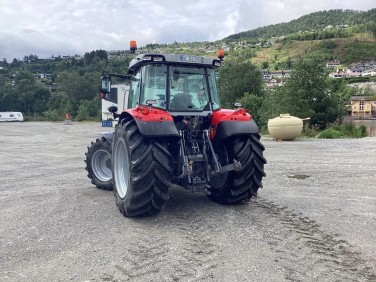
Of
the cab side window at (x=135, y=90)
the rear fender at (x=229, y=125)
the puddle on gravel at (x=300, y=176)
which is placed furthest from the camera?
the puddle on gravel at (x=300, y=176)

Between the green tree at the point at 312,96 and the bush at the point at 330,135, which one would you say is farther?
the green tree at the point at 312,96

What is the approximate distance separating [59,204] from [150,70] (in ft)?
9.38

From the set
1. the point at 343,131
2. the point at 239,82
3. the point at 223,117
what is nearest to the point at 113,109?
the point at 223,117

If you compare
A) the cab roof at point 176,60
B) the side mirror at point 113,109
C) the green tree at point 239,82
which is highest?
the green tree at point 239,82

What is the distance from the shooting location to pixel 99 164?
876 centimetres

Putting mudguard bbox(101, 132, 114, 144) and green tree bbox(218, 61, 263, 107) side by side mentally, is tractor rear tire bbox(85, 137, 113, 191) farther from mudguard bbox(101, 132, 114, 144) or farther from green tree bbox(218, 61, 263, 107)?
green tree bbox(218, 61, 263, 107)

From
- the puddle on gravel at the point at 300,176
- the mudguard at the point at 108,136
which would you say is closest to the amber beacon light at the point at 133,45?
the mudguard at the point at 108,136

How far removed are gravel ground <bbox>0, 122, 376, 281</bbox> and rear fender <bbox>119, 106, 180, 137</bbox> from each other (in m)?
1.29

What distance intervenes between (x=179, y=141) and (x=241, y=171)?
1089 millimetres

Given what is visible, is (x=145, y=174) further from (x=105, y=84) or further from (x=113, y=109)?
(x=105, y=84)

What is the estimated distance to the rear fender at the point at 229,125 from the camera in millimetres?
6435

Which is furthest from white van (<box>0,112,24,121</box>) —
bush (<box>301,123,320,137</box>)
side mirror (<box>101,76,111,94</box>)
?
side mirror (<box>101,76,111,94</box>)

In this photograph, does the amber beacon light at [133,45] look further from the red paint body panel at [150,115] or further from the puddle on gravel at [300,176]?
the puddle on gravel at [300,176]

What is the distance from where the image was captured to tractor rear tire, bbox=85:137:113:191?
27.6 feet
